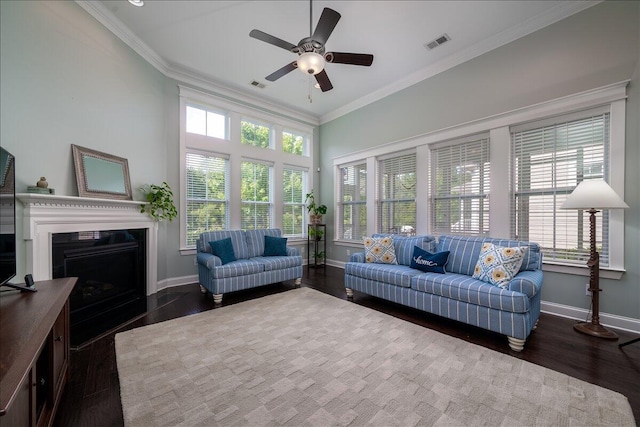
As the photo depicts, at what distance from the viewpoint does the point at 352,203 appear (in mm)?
5695

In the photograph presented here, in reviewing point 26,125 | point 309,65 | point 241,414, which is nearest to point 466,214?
point 309,65

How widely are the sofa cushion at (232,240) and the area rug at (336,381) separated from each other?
1.48 metres

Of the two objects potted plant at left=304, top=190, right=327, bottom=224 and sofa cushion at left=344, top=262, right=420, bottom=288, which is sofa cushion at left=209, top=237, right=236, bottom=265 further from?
potted plant at left=304, top=190, right=327, bottom=224

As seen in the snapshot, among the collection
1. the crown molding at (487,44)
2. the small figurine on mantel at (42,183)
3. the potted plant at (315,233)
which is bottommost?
the potted plant at (315,233)

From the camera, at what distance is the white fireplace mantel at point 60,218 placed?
2344mm

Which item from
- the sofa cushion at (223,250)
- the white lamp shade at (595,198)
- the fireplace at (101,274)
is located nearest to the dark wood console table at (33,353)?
the fireplace at (101,274)

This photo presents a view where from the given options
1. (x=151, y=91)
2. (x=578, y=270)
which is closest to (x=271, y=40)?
(x=151, y=91)

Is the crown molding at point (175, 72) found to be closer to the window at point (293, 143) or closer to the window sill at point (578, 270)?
the window at point (293, 143)

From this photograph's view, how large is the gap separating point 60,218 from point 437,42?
5.06 m

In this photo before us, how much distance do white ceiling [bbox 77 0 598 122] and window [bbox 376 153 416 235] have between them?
1.42 m

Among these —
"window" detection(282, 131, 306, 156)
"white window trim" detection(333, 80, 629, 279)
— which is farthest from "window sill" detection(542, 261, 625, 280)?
"window" detection(282, 131, 306, 156)

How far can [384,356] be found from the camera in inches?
Result: 86.0

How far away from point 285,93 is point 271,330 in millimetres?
4342

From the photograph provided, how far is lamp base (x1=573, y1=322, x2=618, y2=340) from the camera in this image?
249cm
